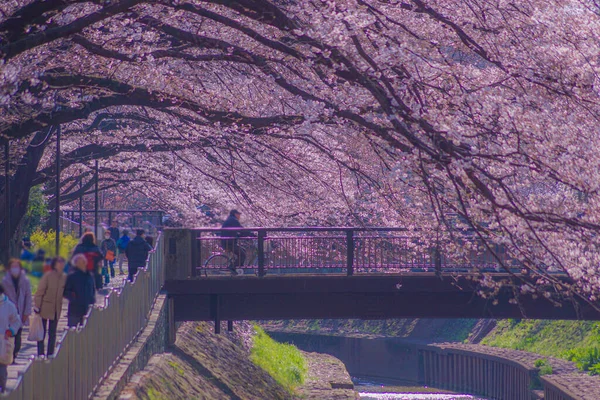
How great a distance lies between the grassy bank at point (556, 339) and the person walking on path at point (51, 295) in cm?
2192

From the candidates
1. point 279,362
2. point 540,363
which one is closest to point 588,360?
point 540,363

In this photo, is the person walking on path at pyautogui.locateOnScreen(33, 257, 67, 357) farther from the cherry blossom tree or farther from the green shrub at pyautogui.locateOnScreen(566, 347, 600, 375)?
the green shrub at pyautogui.locateOnScreen(566, 347, 600, 375)

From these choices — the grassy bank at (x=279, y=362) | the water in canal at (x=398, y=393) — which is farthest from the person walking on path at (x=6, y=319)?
the water in canal at (x=398, y=393)

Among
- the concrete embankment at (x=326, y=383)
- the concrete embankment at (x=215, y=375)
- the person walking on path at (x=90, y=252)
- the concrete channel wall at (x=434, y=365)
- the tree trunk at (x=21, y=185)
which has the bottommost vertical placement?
the concrete channel wall at (x=434, y=365)

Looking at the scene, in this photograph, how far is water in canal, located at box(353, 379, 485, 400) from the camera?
4041 centimetres

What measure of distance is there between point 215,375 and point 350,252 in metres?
4.34

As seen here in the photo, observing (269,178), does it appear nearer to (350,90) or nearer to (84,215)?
(350,90)

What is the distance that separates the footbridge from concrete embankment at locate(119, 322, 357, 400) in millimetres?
1559

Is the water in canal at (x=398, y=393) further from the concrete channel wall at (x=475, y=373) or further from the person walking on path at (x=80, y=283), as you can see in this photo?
the person walking on path at (x=80, y=283)

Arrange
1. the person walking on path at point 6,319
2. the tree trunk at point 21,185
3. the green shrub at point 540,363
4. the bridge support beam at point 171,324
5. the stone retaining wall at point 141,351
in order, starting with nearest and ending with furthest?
the person walking on path at point 6,319
the stone retaining wall at point 141,351
the tree trunk at point 21,185
the bridge support beam at point 171,324
the green shrub at point 540,363

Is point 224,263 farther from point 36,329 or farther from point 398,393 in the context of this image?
point 398,393

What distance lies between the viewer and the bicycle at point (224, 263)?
850 inches

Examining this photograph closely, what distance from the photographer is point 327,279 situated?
2131cm

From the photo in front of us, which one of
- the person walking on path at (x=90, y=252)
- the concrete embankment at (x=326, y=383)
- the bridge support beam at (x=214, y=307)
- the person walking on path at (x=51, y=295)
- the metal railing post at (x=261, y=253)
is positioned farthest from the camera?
the concrete embankment at (x=326, y=383)
